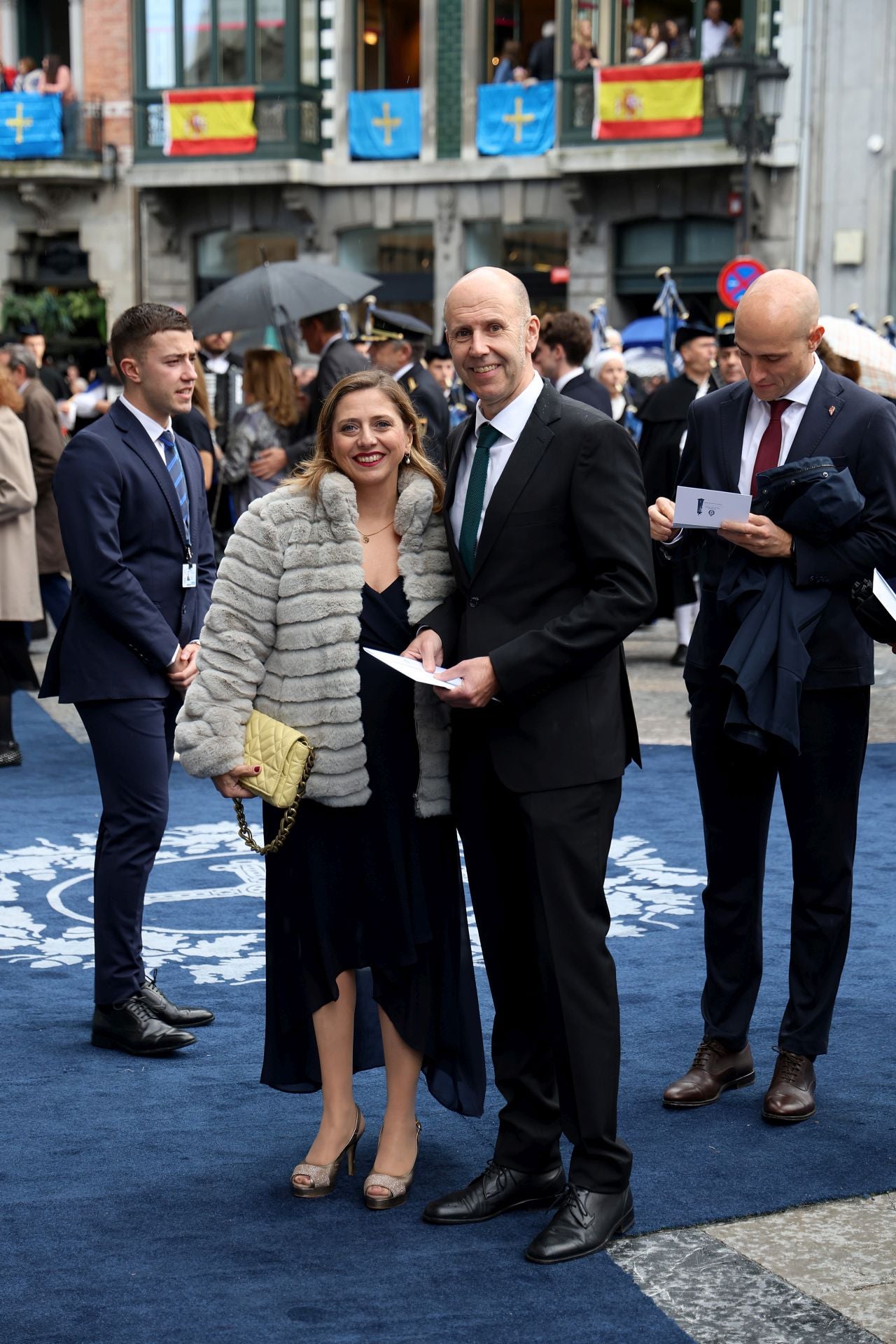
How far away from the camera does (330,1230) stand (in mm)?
4125

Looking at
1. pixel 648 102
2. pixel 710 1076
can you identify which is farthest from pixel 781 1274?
pixel 648 102

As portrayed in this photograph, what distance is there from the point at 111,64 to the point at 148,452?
2780 cm

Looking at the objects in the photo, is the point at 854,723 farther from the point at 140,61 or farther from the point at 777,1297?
the point at 140,61

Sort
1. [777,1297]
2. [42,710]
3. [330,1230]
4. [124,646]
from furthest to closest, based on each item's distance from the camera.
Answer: [42,710] < [124,646] < [330,1230] < [777,1297]

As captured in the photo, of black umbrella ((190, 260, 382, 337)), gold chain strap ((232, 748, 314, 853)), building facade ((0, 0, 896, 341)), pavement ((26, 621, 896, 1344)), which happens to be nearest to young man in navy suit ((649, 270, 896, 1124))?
pavement ((26, 621, 896, 1344))

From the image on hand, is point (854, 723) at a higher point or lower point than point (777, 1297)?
higher

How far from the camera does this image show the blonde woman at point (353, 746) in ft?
13.9

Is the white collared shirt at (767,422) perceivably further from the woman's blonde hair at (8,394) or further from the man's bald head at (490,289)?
the woman's blonde hair at (8,394)

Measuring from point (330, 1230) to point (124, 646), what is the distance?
1.92 metres

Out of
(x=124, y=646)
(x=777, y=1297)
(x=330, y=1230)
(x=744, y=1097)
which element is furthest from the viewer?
(x=124, y=646)

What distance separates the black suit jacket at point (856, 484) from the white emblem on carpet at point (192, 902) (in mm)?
1717

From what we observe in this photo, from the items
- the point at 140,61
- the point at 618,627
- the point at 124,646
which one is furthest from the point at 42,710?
the point at 140,61

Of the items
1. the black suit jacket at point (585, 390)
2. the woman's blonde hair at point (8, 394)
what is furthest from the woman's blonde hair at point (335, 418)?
the black suit jacket at point (585, 390)

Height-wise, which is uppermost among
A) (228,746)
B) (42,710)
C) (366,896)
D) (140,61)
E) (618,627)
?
(140,61)
